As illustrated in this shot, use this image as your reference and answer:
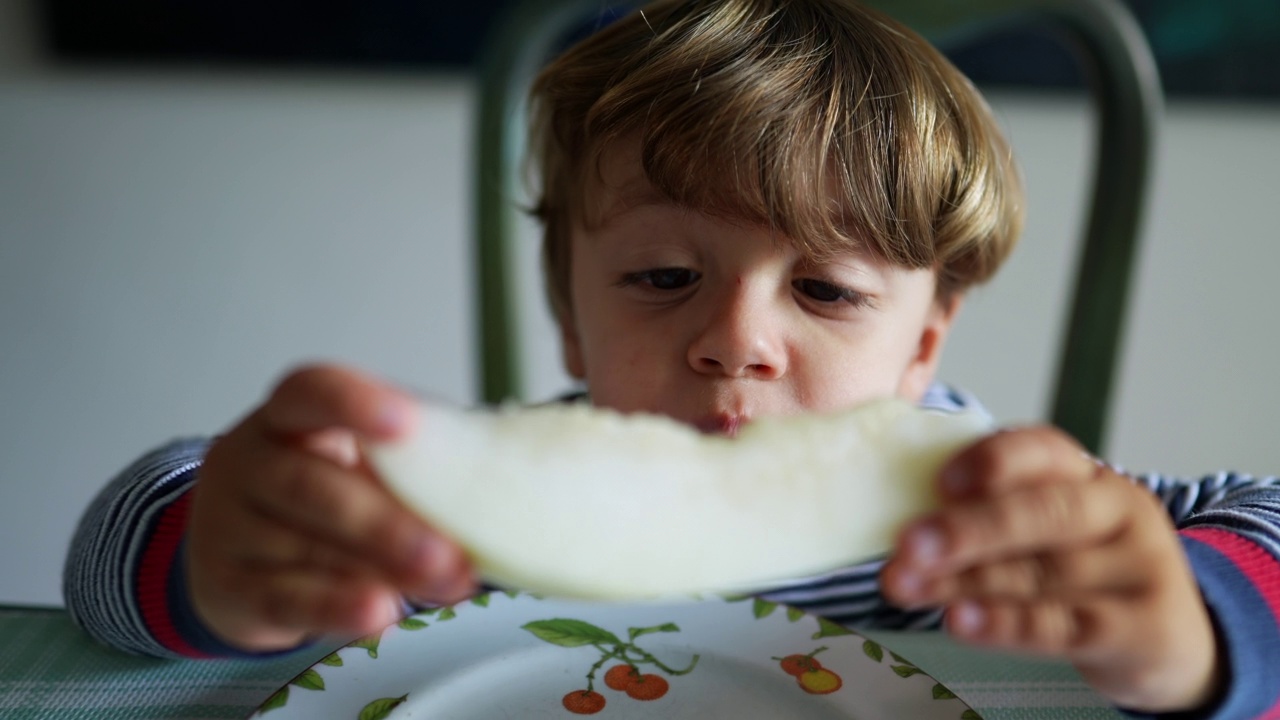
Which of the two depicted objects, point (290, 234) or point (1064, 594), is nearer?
point (1064, 594)

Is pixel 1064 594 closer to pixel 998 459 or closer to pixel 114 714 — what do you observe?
pixel 998 459

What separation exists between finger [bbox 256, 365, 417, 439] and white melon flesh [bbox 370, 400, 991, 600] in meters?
0.01

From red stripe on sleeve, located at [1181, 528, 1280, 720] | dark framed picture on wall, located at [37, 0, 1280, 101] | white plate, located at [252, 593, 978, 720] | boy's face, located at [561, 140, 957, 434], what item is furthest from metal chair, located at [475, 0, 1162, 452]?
dark framed picture on wall, located at [37, 0, 1280, 101]

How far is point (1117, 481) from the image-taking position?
44cm

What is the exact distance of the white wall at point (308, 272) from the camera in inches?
73.4

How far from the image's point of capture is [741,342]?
655 mm

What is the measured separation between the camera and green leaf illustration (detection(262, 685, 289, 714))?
48 cm

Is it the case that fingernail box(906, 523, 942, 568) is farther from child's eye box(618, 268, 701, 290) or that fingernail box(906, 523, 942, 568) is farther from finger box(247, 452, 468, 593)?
child's eye box(618, 268, 701, 290)

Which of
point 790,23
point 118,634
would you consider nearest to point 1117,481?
point 790,23

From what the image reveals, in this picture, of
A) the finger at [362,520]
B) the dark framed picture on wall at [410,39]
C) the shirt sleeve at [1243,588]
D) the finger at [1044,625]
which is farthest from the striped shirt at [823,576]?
the dark framed picture on wall at [410,39]

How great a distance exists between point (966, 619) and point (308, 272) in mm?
1786

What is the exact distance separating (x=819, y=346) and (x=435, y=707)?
1.16 feet

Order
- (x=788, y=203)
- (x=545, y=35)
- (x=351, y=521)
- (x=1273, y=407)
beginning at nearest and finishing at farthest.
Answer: (x=351, y=521) < (x=788, y=203) < (x=545, y=35) < (x=1273, y=407)

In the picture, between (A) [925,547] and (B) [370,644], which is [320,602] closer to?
(B) [370,644]
